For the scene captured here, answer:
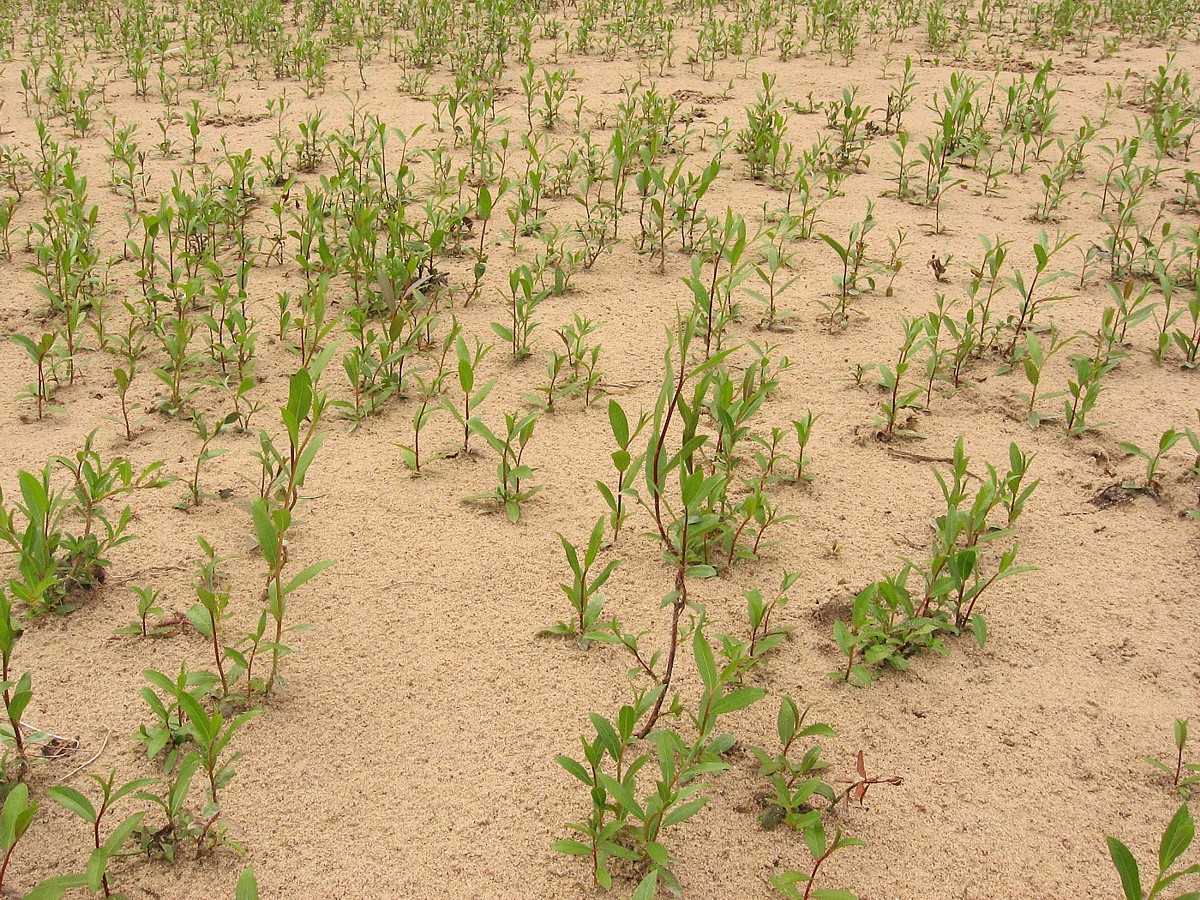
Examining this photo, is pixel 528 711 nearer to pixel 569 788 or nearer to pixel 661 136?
pixel 569 788

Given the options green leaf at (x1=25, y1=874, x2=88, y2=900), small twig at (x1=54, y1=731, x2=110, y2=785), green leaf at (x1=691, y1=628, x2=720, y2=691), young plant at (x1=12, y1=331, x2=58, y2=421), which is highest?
young plant at (x1=12, y1=331, x2=58, y2=421)

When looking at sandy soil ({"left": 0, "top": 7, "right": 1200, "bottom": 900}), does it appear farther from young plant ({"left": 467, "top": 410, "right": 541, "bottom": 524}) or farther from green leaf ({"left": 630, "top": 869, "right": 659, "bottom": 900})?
green leaf ({"left": 630, "top": 869, "right": 659, "bottom": 900})

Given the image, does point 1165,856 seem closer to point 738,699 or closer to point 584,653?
point 738,699

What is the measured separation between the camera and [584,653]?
269 cm

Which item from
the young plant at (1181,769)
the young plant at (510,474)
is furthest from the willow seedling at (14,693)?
the young plant at (1181,769)

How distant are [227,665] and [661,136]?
4596 mm

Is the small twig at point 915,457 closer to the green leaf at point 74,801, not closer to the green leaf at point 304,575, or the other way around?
the green leaf at point 304,575

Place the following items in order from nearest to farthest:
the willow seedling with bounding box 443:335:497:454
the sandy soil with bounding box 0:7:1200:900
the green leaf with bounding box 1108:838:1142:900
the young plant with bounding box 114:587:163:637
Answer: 1. the green leaf with bounding box 1108:838:1142:900
2. the sandy soil with bounding box 0:7:1200:900
3. the young plant with bounding box 114:587:163:637
4. the willow seedling with bounding box 443:335:497:454

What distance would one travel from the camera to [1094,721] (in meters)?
2.50

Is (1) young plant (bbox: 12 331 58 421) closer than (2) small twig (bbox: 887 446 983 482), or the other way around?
(2) small twig (bbox: 887 446 983 482)

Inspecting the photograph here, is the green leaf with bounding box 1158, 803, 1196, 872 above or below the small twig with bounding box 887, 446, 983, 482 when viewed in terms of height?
below

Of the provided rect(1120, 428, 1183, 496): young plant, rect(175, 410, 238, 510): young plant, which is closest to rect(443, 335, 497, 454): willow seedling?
rect(175, 410, 238, 510): young plant

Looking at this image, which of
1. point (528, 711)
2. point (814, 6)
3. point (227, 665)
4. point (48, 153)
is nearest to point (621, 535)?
point (528, 711)

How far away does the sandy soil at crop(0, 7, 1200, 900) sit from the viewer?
217cm
